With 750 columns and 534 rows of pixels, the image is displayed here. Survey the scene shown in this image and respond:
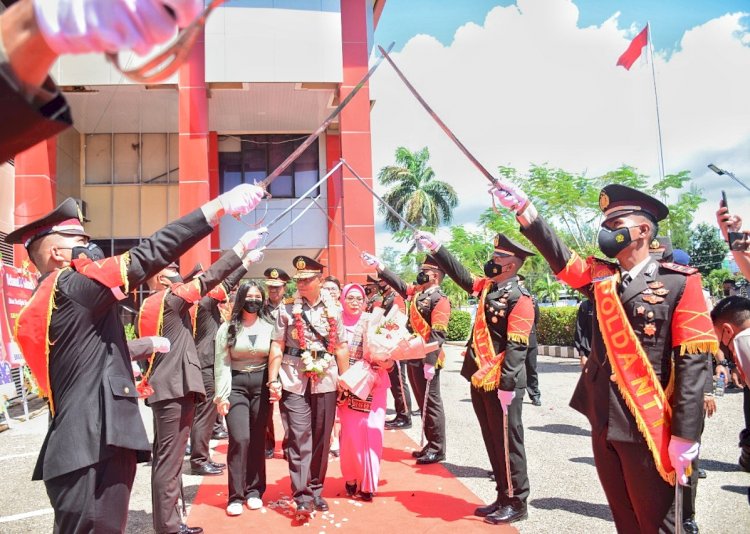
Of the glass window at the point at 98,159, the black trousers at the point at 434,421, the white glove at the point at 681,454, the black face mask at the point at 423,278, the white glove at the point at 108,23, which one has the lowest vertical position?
the black trousers at the point at 434,421

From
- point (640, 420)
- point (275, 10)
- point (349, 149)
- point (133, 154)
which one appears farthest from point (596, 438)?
point (133, 154)

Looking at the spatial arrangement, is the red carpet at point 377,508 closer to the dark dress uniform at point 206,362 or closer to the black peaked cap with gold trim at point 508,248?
the dark dress uniform at point 206,362

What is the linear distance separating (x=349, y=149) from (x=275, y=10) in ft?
12.9

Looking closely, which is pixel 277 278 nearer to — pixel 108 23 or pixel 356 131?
pixel 108 23

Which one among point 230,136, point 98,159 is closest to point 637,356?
point 230,136

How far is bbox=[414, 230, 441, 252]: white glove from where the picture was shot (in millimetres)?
4953

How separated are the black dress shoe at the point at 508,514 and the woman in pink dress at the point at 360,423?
1.23 m

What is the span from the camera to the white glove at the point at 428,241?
4.95m

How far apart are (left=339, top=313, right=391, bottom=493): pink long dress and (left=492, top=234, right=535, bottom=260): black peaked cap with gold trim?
1.51 metres

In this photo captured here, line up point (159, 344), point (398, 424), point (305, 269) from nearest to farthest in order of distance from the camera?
point (159, 344), point (305, 269), point (398, 424)

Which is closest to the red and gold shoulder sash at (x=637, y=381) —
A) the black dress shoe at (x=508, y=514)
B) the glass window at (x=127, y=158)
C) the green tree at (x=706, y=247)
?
the black dress shoe at (x=508, y=514)

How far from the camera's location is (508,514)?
15.6ft

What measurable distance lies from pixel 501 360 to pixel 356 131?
1107 cm

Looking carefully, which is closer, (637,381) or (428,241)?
(637,381)
